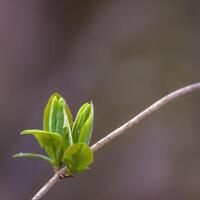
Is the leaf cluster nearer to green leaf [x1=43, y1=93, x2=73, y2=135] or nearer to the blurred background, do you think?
green leaf [x1=43, y1=93, x2=73, y2=135]

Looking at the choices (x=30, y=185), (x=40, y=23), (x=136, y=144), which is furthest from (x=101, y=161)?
(x=40, y=23)

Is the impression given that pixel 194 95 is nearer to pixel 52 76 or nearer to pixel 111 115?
pixel 111 115

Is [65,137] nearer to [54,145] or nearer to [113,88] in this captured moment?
[54,145]

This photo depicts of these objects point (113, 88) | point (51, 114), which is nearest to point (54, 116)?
point (51, 114)

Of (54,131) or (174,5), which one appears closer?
(54,131)

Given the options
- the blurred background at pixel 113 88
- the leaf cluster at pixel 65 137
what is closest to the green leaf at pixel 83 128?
A: the leaf cluster at pixel 65 137

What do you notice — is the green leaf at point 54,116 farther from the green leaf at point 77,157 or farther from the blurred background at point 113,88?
the blurred background at point 113,88
